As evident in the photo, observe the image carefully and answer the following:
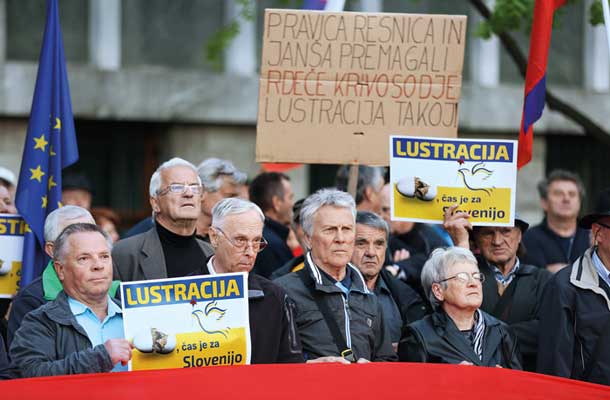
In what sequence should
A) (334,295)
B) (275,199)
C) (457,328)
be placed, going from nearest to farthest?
(334,295) < (457,328) < (275,199)

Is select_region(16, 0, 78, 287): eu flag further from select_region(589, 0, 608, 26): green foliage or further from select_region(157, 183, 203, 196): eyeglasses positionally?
select_region(589, 0, 608, 26): green foliage

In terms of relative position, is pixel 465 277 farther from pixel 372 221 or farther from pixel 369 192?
pixel 369 192

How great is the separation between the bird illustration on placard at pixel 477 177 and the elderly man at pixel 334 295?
0.86 meters

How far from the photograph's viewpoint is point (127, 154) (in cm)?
1511

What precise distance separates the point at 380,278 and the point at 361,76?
122cm

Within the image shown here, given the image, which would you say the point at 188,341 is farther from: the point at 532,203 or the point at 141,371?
the point at 532,203

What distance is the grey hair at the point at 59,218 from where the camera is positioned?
6.69 metres

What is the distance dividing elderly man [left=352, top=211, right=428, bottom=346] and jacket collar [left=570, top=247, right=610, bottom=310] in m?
0.94

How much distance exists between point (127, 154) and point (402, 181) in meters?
8.53

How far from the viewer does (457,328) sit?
6.39m

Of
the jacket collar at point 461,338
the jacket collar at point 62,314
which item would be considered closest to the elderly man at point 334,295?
the jacket collar at point 461,338

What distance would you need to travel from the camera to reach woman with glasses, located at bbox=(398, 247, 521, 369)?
630cm

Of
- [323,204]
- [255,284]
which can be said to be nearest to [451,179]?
[323,204]

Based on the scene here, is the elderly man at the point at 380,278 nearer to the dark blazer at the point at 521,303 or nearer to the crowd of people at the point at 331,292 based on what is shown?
the crowd of people at the point at 331,292
